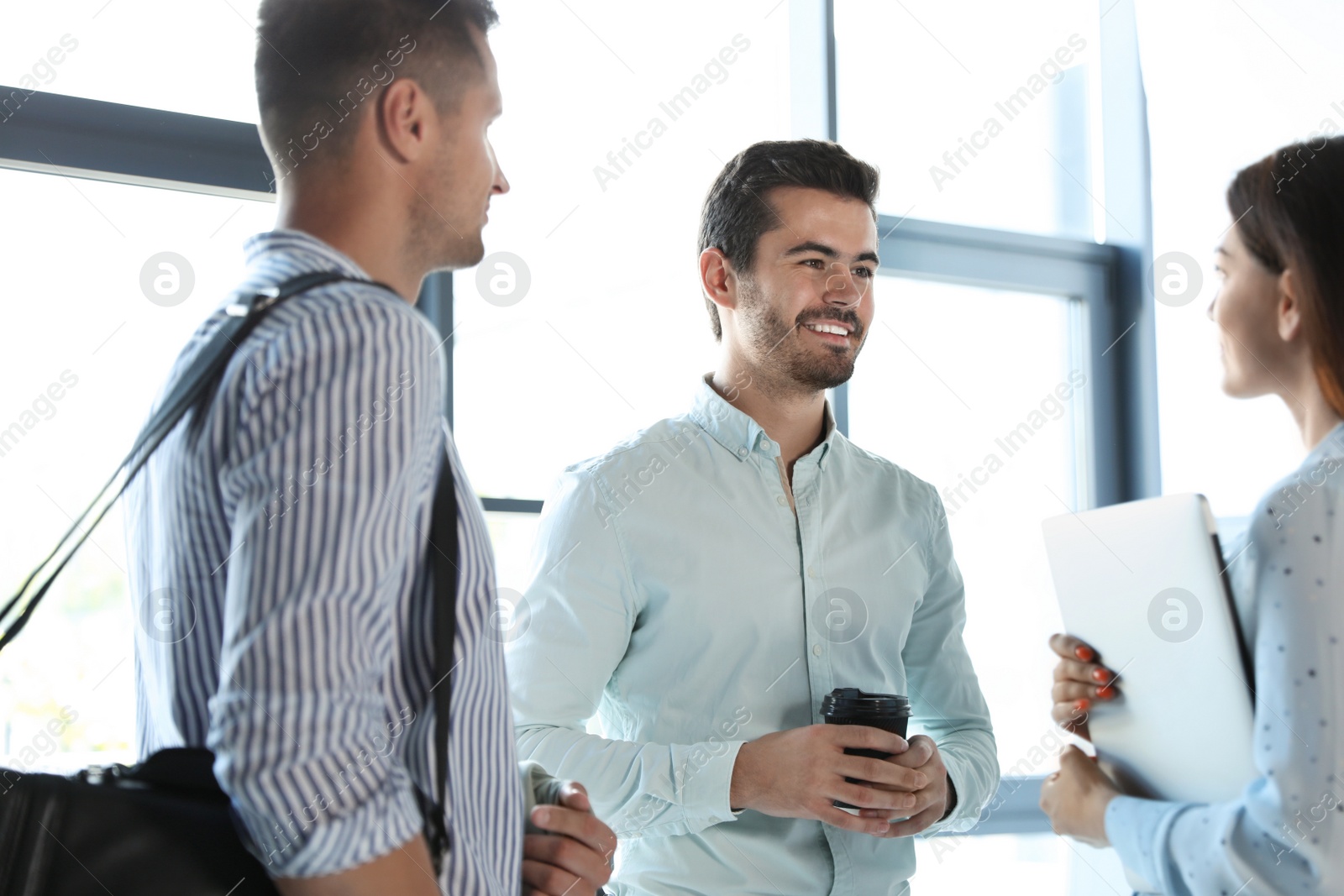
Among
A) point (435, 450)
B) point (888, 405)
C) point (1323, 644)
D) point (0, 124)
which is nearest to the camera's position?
point (435, 450)

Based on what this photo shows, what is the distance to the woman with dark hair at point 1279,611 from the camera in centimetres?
93

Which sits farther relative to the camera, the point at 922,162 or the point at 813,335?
the point at 922,162

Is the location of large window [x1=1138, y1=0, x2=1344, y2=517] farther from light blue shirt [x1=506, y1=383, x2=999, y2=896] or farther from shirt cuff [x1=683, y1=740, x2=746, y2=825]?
shirt cuff [x1=683, y1=740, x2=746, y2=825]

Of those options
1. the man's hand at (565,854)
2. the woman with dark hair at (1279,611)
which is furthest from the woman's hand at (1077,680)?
the man's hand at (565,854)

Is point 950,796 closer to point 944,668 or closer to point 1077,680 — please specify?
point 944,668

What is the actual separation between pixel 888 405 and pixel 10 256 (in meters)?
1.96

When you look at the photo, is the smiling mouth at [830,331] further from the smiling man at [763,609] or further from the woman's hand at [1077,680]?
the woman's hand at [1077,680]

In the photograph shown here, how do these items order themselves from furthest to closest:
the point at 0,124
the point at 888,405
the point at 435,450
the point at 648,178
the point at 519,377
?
the point at 888,405, the point at 648,178, the point at 519,377, the point at 0,124, the point at 435,450

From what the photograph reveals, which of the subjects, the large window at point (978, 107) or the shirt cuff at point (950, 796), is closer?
the shirt cuff at point (950, 796)

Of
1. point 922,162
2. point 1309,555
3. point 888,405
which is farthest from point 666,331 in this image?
point 1309,555

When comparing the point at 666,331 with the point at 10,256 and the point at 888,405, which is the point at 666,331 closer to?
the point at 888,405

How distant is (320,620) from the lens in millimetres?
680

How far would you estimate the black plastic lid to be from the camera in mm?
1368

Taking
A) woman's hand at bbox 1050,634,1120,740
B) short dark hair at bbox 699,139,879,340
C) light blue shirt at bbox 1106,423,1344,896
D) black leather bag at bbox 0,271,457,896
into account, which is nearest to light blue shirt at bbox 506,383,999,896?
short dark hair at bbox 699,139,879,340
